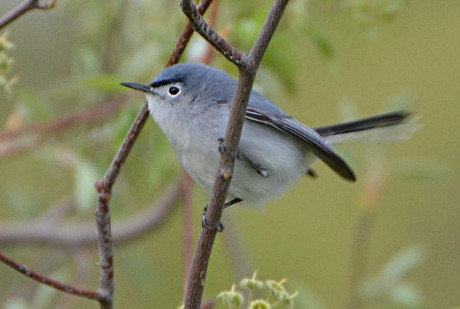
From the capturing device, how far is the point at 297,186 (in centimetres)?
504

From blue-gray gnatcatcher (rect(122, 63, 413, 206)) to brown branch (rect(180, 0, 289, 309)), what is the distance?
60 centimetres

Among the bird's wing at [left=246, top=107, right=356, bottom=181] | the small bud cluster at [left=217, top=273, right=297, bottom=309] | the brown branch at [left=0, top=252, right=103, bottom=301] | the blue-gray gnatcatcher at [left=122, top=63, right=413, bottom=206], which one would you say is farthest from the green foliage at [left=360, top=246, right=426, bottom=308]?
the brown branch at [left=0, top=252, right=103, bottom=301]

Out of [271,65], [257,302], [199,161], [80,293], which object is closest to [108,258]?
[80,293]

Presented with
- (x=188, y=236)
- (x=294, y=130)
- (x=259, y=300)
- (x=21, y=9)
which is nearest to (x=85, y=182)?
(x=188, y=236)

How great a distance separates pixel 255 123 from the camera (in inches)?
92.5

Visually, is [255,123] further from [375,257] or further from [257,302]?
[375,257]

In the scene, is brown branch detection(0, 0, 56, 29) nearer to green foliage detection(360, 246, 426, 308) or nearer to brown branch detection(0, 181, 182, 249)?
brown branch detection(0, 181, 182, 249)

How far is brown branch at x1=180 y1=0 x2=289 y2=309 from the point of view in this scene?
137cm

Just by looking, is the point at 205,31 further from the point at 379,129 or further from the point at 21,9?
the point at 379,129

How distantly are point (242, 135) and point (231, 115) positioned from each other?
783 mm

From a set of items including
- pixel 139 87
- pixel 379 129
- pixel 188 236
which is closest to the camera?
pixel 188 236

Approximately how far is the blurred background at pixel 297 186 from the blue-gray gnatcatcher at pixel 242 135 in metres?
0.19

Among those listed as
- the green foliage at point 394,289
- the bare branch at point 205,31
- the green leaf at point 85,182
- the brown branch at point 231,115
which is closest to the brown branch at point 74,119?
the green leaf at point 85,182

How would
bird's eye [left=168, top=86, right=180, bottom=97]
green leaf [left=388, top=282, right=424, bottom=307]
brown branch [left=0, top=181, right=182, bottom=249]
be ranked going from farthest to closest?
1. brown branch [left=0, top=181, right=182, bottom=249]
2. green leaf [left=388, top=282, right=424, bottom=307]
3. bird's eye [left=168, top=86, right=180, bottom=97]
